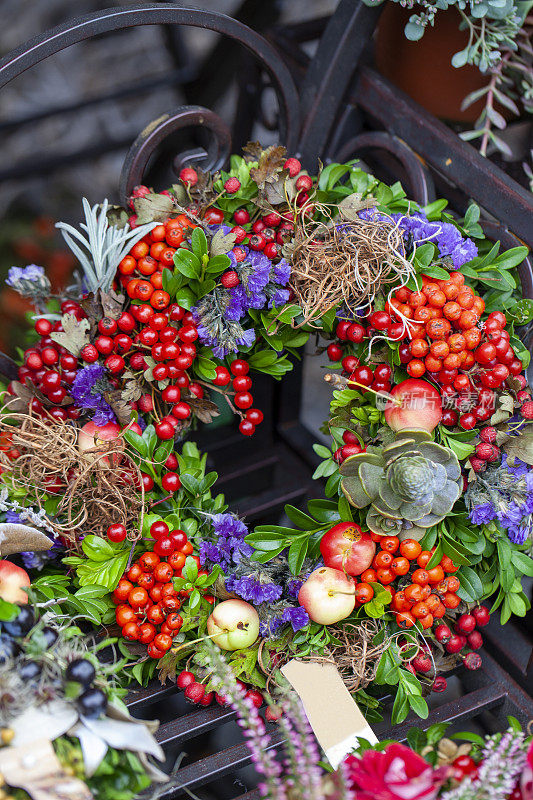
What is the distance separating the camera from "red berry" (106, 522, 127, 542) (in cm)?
98

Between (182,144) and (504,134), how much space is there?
1.09 m

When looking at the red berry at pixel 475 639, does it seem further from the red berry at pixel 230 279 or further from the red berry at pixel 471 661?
the red berry at pixel 230 279

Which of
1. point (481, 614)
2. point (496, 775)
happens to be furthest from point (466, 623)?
point (496, 775)

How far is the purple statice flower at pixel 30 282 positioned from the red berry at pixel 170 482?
1.18 feet

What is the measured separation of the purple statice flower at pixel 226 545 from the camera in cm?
104

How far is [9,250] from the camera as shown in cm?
242

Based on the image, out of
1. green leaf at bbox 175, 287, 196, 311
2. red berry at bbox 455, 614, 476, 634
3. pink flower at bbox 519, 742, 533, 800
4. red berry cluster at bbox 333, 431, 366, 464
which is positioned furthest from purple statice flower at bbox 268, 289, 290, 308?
pink flower at bbox 519, 742, 533, 800

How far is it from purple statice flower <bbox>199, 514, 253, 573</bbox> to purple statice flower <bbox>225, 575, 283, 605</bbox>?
0.04 meters

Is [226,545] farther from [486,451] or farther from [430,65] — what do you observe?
[430,65]

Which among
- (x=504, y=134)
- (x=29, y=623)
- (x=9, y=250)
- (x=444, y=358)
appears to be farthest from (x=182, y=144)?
(x=29, y=623)

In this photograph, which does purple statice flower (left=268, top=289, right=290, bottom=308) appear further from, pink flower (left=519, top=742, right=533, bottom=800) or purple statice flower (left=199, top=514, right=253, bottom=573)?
pink flower (left=519, top=742, right=533, bottom=800)

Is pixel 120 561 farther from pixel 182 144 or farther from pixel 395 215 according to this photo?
pixel 182 144

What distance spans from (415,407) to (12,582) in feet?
1.94

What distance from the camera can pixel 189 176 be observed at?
109 cm
